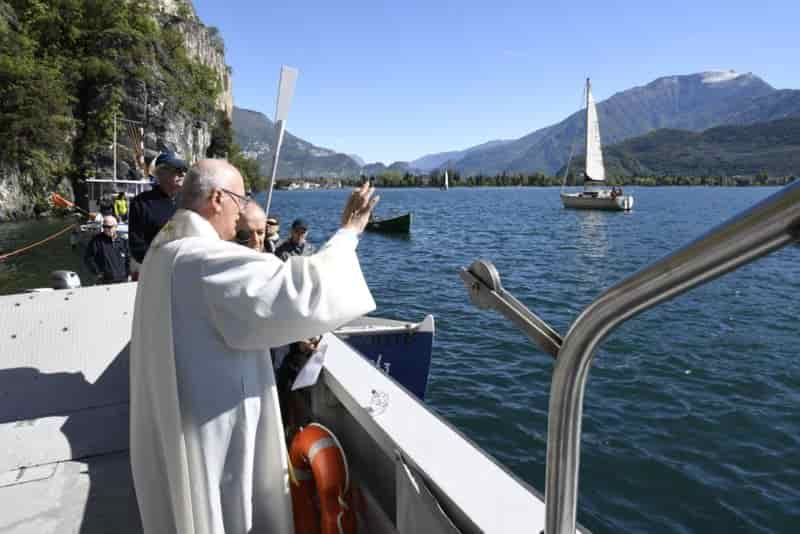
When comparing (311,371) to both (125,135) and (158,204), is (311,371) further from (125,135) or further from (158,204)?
(125,135)

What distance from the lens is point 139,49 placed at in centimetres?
5938

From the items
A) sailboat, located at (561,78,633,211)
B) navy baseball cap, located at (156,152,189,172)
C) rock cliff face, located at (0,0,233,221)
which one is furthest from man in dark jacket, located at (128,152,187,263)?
sailboat, located at (561,78,633,211)

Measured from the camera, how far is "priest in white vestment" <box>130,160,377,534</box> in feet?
5.29

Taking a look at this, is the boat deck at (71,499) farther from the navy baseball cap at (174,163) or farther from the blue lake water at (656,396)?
the blue lake water at (656,396)

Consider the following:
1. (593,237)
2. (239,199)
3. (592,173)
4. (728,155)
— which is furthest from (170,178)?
(728,155)

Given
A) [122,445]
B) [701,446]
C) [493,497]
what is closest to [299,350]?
[122,445]

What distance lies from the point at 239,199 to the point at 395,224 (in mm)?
31677

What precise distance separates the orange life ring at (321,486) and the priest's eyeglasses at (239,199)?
1.02 metres

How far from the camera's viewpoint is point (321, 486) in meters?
2.12

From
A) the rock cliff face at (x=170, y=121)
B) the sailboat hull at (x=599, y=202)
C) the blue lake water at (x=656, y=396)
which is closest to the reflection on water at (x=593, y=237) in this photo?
the sailboat hull at (x=599, y=202)

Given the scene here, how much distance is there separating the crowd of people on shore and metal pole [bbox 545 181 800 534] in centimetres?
144

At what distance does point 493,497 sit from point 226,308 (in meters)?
1.03

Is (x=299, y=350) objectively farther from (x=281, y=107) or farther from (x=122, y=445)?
(x=281, y=107)

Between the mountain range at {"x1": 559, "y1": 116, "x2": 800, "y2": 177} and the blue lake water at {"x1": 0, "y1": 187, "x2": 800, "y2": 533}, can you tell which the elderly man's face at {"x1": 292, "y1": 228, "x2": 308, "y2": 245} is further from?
the mountain range at {"x1": 559, "y1": 116, "x2": 800, "y2": 177}
